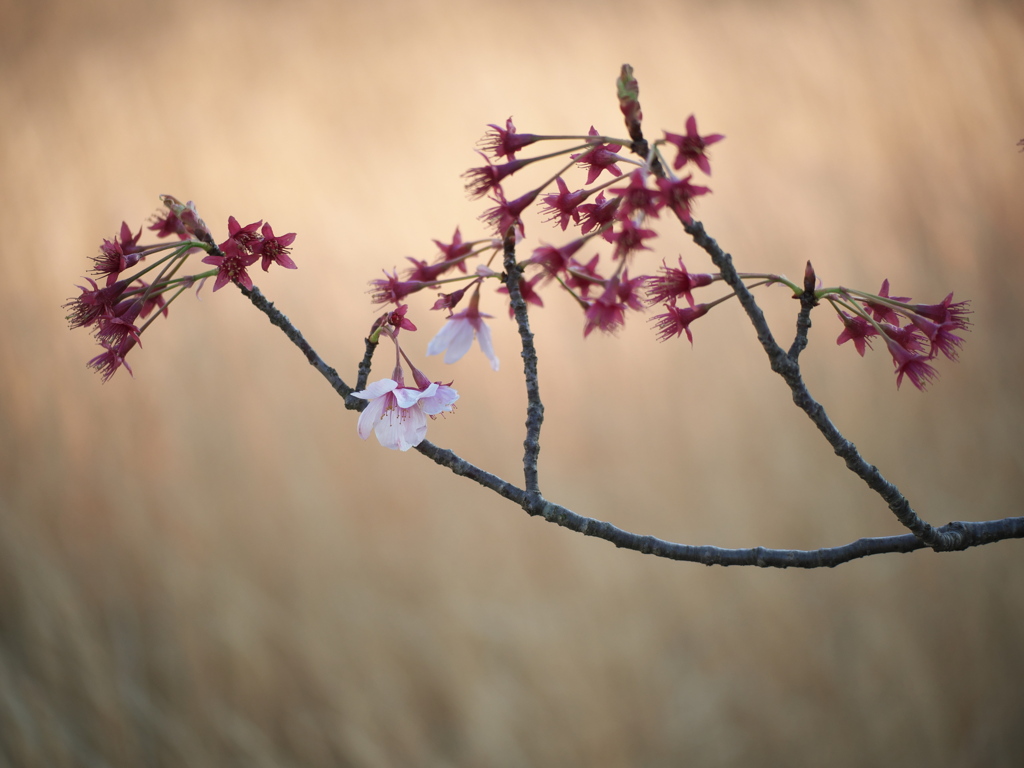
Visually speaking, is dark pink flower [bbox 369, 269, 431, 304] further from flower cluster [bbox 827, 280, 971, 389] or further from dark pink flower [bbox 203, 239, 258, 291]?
flower cluster [bbox 827, 280, 971, 389]

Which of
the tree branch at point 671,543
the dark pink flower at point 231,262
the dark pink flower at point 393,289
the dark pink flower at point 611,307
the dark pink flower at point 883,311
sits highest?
the dark pink flower at point 231,262

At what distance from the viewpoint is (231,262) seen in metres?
0.43

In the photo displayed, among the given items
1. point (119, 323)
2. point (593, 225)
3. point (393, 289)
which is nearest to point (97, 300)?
point (119, 323)

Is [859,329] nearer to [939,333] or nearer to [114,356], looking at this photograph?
[939,333]

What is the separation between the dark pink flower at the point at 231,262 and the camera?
0.42 meters

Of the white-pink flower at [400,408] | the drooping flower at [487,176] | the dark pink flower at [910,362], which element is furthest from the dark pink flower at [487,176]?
the dark pink flower at [910,362]

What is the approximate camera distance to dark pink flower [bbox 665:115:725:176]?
0.34 m

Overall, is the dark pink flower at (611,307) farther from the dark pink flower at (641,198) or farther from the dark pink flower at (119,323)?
the dark pink flower at (119,323)

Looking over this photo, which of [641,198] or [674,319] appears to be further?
[674,319]

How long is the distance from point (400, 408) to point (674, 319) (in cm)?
16

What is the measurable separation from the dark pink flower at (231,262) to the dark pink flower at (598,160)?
0.62 feet

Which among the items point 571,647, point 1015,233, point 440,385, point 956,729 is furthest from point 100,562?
point 1015,233

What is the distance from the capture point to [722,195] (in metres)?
1.49

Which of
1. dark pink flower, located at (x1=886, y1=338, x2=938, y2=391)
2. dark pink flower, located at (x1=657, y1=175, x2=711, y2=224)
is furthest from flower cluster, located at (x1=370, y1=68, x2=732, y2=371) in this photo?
dark pink flower, located at (x1=886, y1=338, x2=938, y2=391)
